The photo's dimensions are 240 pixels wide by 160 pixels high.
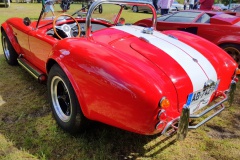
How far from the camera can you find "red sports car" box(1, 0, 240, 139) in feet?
5.48

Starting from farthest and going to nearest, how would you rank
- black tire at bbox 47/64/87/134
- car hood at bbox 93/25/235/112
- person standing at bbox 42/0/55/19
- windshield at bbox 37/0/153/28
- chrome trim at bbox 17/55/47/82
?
person standing at bbox 42/0/55/19 < windshield at bbox 37/0/153/28 < chrome trim at bbox 17/55/47/82 < black tire at bbox 47/64/87/134 < car hood at bbox 93/25/235/112

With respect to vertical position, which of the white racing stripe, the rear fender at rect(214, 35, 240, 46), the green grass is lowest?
the green grass

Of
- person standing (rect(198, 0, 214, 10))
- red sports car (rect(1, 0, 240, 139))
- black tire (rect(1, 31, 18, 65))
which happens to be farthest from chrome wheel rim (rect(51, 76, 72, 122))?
person standing (rect(198, 0, 214, 10))

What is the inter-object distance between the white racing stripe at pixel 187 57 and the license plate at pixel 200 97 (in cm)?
5

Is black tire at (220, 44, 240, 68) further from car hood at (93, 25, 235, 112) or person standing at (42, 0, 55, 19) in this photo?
person standing at (42, 0, 55, 19)

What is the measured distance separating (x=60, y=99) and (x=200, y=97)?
Result: 57.0 inches

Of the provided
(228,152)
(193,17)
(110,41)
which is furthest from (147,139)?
(193,17)

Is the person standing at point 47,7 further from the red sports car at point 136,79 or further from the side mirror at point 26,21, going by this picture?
the red sports car at point 136,79

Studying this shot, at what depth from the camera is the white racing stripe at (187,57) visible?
2.02m

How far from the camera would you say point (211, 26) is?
4.50 metres

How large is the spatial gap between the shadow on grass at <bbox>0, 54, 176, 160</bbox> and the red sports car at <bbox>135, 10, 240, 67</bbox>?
8.79 ft

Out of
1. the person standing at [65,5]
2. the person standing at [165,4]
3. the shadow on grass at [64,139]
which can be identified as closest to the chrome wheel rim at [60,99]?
the shadow on grass at [64,139]

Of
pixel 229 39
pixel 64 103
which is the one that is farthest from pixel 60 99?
pixel 229 39

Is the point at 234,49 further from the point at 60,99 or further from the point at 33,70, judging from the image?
the point at 33,70
